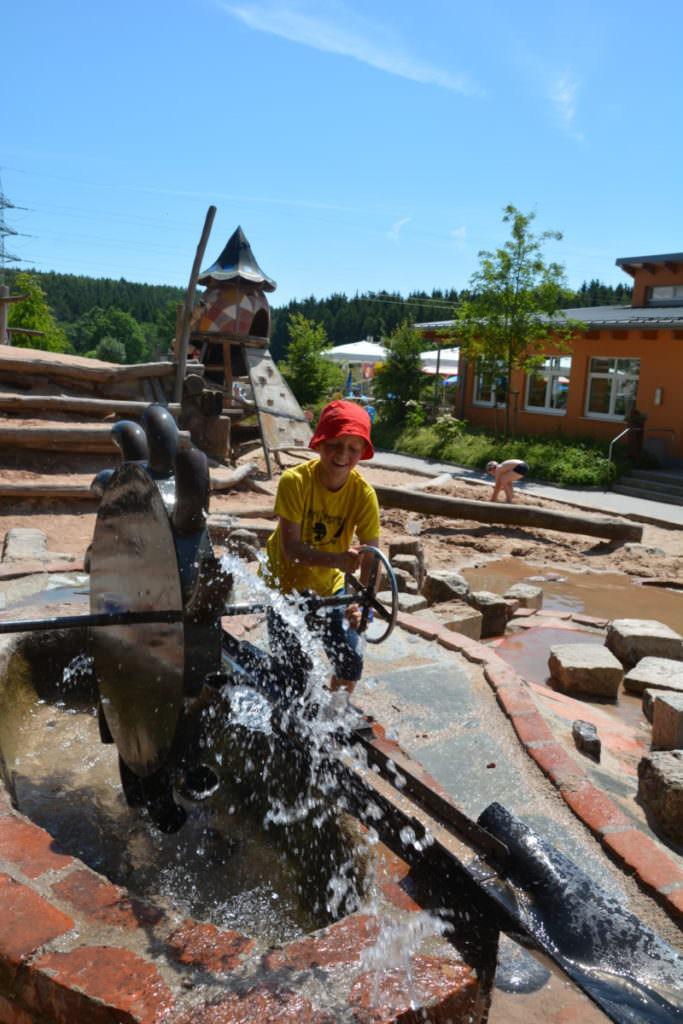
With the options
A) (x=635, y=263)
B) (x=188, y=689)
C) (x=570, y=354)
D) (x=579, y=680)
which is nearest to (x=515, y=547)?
(x=579, y=680)

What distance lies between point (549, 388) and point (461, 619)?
17.1 m

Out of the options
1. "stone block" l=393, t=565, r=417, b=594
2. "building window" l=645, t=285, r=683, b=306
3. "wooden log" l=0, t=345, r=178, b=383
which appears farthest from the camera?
"building window" l=645, t=285, r=683, b=306

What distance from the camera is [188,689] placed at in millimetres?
2025

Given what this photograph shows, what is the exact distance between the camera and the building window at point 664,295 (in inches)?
851

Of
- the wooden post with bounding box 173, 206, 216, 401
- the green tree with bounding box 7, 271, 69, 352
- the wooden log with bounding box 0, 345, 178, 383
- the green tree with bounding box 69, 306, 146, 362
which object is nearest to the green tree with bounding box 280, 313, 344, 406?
the green tree with bounding box 7, 271, 69, 352

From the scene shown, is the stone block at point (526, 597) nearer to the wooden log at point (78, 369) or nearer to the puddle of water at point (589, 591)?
the puddle of water at point (589, 591)

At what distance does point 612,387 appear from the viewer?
1972 centimetres

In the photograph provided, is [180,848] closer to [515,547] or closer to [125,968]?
[125,968]

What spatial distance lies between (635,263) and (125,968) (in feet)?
77.7

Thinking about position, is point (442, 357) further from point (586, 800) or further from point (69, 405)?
point (586, 800)

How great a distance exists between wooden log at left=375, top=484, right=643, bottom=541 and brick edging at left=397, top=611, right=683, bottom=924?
664 cm

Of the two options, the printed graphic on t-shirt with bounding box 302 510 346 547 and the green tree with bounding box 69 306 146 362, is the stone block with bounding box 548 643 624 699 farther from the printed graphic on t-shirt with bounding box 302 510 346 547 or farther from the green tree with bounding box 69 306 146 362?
the green tree with bounding box 69 306 146 362

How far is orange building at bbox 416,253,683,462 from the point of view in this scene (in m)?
17.9

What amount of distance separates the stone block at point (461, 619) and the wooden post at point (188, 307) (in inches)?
217
